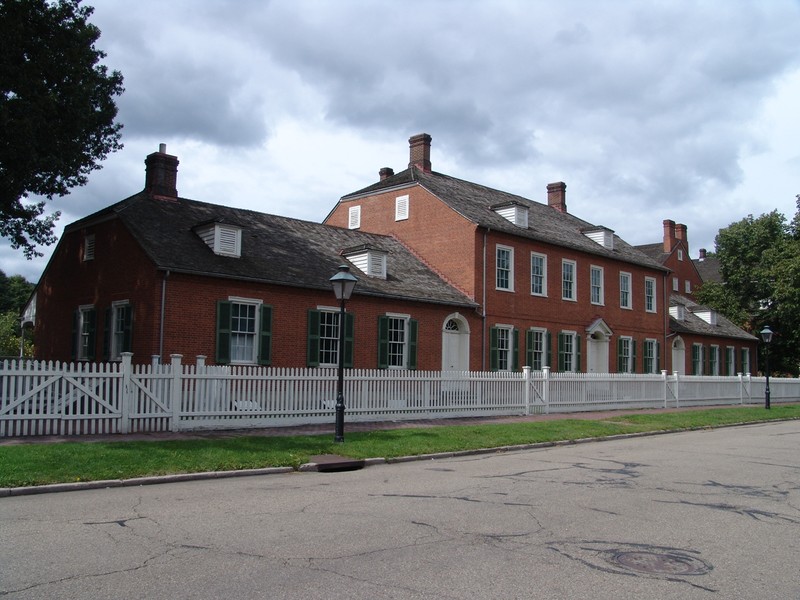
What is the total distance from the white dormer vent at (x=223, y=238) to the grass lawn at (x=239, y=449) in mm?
7890

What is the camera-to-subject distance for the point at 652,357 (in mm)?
36719

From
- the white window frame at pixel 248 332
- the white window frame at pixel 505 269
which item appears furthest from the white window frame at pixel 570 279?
the white window frame at pixel 248 332

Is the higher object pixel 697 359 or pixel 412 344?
pixel 412 344

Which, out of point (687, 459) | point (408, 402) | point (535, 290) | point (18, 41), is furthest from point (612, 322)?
point (18, 41)

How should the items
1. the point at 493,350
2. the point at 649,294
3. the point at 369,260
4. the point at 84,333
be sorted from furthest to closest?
the point at 649,294 < the point at 493,350 < the point at 369,260 < the point at 84,333

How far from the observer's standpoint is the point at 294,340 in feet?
70.8

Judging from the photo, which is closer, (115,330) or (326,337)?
(115,330)

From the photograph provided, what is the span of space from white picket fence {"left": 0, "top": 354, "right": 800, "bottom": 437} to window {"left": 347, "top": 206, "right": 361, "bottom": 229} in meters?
13.0

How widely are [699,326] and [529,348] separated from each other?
1699 cm

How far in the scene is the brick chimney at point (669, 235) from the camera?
2374 inches

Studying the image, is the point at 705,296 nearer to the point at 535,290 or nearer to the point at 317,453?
the point at 535,290

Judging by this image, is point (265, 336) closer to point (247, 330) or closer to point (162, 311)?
point (247, 330)

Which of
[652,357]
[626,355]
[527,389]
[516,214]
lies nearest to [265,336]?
[527,389]

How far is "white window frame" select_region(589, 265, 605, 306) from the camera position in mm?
33156
